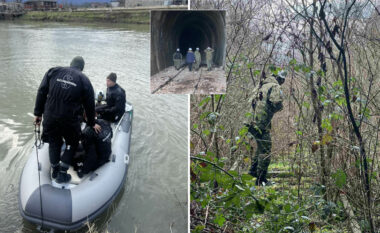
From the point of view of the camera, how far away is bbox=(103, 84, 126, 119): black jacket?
3.43 metres

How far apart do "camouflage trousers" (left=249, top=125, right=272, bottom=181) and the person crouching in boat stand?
1.46 meters

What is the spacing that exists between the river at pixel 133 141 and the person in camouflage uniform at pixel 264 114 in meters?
0.79

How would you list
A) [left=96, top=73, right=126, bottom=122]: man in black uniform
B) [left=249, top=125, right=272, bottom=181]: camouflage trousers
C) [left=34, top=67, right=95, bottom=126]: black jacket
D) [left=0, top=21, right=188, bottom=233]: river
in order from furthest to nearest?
[left=96, top=73, right=126, bottom=122]: man in black uniform → [left=0, top=21, right=188, bottom=233]: river → [left=34, top=67, right=95, bottom=126]: black jacket → [left=249, top=125, right=272, bottom=181]: camouflage trousers

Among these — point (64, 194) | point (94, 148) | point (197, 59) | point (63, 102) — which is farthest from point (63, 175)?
point (197, 59)

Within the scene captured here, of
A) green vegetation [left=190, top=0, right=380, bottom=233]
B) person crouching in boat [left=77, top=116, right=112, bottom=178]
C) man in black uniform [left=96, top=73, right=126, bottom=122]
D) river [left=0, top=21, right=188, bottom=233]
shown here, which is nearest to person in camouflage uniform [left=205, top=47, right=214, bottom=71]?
green vegetation [left=190, top=0, right=380, bottom=233]

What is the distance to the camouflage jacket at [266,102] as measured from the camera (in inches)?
67.9

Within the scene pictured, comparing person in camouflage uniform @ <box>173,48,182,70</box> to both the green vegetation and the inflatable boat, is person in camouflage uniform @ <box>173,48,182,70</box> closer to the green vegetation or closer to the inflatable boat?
the green vegetation

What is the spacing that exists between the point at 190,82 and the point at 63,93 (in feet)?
4.37

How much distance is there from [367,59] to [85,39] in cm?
1202

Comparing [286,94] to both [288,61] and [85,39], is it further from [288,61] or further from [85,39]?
[85,39]

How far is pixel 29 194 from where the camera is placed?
2705 mm

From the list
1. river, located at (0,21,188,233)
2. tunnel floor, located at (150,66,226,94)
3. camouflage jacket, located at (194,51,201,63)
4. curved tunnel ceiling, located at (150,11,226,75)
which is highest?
curved tunnel ceiling, located at (150,11,226,75)

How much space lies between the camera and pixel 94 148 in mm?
2975

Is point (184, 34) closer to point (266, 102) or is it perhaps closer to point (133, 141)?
point (266, 102)
